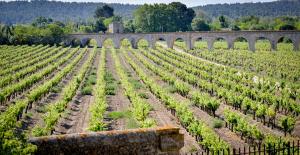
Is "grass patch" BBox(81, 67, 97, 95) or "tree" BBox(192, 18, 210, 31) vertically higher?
"tree" BBox(192, 18, 210, 31)

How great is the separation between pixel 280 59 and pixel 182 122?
36.6 meters

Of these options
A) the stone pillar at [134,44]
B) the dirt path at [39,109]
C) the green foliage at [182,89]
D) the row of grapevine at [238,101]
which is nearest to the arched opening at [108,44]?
the stone pillar at [134,44]

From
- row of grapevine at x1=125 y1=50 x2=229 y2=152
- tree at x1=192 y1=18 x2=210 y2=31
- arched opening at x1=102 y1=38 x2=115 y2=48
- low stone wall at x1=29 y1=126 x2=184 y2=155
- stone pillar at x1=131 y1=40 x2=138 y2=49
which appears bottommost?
arched opening at x1=102 y1=38 x2=115 y2=48

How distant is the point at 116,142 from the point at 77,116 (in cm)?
1515

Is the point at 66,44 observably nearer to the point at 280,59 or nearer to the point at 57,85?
the point at 280,59

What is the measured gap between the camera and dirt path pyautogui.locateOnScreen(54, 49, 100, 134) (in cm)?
1923

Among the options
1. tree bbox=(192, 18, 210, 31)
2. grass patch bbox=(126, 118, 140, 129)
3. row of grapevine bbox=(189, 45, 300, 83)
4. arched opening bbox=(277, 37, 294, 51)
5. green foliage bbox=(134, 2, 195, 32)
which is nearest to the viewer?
grass patch bbox=(126, 118, 140, 129)

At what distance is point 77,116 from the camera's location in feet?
72.5

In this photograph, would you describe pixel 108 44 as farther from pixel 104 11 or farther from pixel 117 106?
pixel 117 106

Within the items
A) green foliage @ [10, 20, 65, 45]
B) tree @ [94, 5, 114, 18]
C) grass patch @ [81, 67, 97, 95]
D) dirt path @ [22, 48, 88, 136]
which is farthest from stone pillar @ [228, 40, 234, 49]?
tree @ [94, 5, 114, 18]

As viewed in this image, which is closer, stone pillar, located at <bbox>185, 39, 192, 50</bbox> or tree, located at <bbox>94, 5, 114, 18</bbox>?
stone pillar, located at <bbox>185, 39, 192, 50</bbox>

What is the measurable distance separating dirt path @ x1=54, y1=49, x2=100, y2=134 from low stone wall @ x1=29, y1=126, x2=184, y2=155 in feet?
36.8

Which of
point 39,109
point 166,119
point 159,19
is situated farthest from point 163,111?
point 159,19

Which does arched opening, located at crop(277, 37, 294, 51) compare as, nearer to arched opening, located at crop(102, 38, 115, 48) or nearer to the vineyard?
the vineyard
